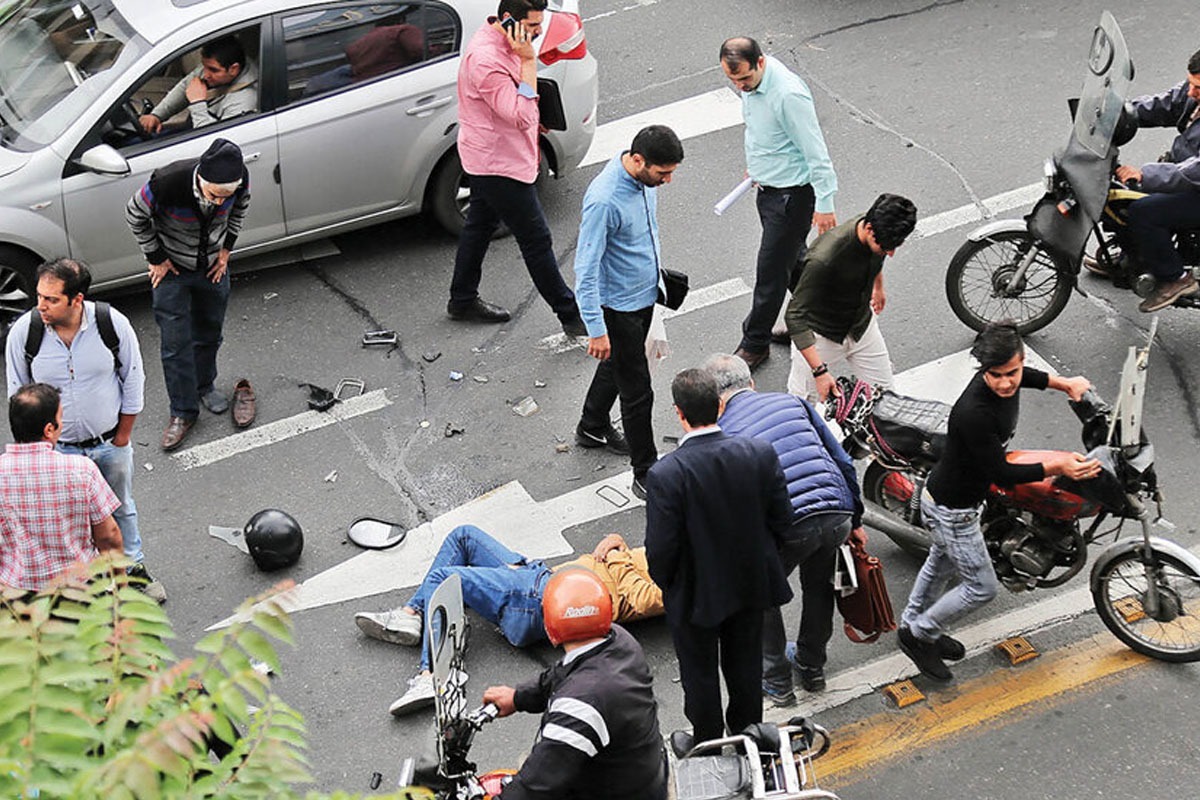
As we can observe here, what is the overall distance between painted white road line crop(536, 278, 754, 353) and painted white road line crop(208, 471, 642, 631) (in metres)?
1.27

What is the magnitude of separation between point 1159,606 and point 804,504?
5.67ft

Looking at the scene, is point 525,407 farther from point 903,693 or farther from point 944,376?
point 903,693

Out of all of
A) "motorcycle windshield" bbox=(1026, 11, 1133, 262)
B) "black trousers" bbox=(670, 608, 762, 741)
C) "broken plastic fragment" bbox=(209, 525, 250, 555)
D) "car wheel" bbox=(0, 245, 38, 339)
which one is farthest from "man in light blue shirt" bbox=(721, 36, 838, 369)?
"car wheel" bbox=(0, 245, 38, 339)

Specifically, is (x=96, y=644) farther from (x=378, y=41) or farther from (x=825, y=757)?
(x=378, y=41)

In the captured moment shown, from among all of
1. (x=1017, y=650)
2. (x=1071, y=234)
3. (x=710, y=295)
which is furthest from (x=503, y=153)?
(x=1017, y=650)

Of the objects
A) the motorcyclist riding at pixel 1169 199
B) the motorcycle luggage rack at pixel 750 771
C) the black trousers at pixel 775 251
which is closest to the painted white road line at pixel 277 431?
the black trousers at pixel 775 251

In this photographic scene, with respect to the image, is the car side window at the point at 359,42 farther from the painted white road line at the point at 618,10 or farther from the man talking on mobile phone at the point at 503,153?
the painted white road line at the point at 618,10

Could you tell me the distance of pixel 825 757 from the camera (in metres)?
6.50

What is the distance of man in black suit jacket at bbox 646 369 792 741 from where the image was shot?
19.0 ft

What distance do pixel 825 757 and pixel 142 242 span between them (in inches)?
175

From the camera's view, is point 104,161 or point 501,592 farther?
point 104,161

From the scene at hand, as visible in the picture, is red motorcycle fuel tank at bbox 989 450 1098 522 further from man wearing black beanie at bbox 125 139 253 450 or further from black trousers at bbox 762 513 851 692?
man wearing black beanie at bbox 125 139 253 450

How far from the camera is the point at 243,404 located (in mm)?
8750

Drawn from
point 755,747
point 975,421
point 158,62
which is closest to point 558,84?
point 158,62
